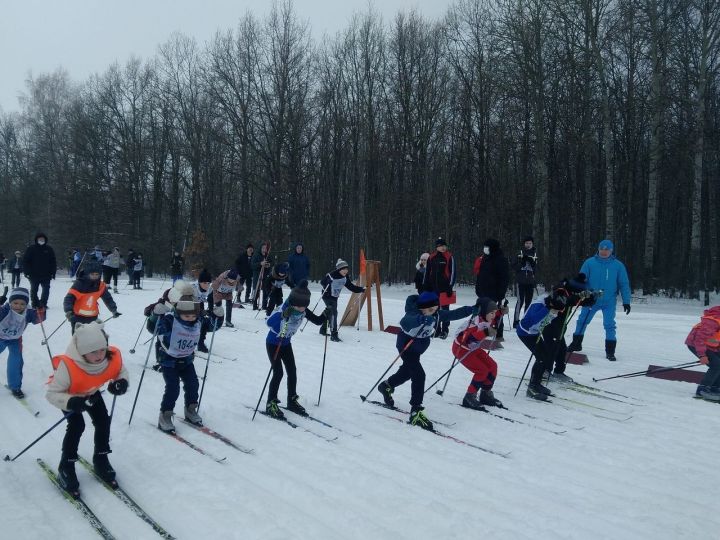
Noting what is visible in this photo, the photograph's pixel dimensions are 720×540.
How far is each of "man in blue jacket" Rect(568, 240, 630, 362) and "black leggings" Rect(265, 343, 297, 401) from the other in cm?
508

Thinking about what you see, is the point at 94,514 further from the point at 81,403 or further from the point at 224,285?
the point at 224,285

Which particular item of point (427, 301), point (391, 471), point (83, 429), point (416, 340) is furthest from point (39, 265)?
point (391, 471)

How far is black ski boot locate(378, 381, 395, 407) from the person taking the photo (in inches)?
245

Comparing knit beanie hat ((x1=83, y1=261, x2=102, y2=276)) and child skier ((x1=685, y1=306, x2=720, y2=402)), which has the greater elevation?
knit beanie hat ((x1=83, y1=261, x2=102, y2=276))

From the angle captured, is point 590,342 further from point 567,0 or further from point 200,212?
point 200,212

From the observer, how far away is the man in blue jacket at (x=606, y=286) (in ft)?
28.7

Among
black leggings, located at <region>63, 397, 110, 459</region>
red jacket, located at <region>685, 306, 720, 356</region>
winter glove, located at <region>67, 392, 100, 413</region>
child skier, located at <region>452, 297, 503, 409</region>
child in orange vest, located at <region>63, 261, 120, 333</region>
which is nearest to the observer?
winter glove, located at <region>67, 392, 100, 413</region>

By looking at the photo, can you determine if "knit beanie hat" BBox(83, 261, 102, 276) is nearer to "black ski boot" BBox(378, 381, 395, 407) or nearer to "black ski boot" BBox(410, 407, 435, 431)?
"black ski boot" BBox(378, 381, 395, 407)

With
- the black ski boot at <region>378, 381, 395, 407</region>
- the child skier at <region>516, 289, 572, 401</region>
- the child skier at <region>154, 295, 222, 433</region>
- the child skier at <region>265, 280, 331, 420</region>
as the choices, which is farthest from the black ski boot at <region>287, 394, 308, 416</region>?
the child skier at <region>516, 289, 572, 401</region>

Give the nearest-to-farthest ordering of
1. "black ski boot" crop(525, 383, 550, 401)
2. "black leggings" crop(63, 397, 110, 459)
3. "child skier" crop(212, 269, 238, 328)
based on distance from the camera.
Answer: "black leggings" crop(63, 397, 110, 459) < "black ski boot" crop(525, 383, 550, 401) < "child skier" crop(212, 269, 238, 328)

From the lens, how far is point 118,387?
4125mm

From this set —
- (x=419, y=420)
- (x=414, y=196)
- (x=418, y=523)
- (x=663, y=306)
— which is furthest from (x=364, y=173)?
(x=418, y=523)

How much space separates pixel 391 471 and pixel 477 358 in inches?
90.3

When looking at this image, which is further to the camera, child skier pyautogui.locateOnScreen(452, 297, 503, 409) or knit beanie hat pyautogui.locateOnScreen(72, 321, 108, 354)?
child skier pyautogui.locateOnScreen(452, 297, 503, 409)
